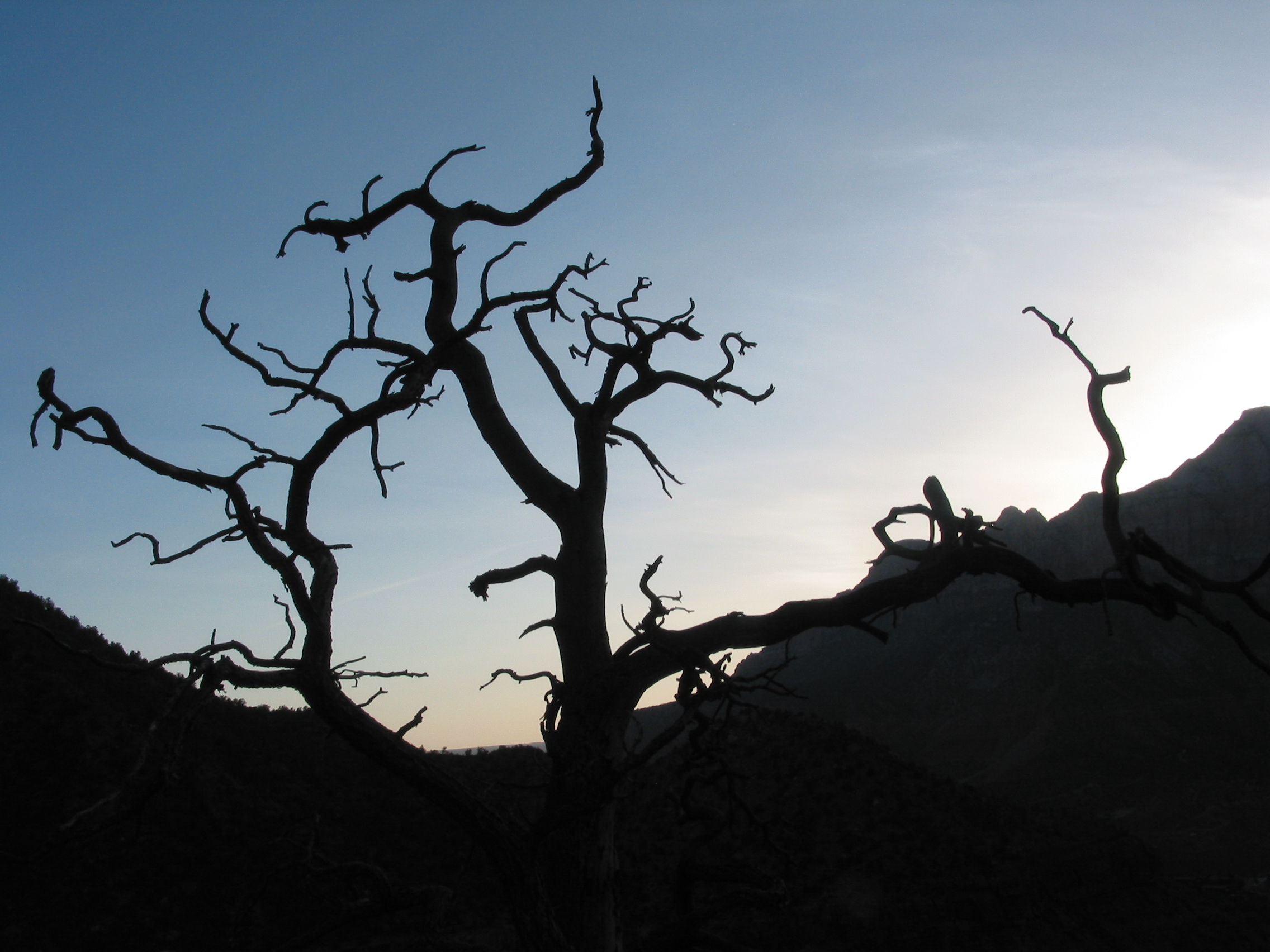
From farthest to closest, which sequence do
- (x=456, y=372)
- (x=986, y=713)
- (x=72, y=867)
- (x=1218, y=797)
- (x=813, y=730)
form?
(x=986, y=713) → (x=1218, y=797) → (x=813, y=730) → (x=72, y=867) → (x=456, y=372)

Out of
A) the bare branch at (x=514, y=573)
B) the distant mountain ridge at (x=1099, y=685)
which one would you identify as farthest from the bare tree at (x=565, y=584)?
the distant mountain ridge at (x=1099, y=685)

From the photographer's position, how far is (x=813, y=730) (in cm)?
3241

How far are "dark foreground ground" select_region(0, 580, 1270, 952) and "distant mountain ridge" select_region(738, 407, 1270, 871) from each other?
391 inches

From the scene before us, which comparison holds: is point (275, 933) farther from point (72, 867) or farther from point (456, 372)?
point (456, 372)

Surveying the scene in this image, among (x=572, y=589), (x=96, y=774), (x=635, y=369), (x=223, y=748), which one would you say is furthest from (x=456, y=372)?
(x=223, y=748)

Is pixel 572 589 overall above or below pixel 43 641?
below

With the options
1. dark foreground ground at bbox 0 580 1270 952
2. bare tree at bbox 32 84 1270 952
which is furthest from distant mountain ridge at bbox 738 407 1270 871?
bare tree at bbox 32 84 1270 952

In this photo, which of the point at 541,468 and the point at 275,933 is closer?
the point at 541,468

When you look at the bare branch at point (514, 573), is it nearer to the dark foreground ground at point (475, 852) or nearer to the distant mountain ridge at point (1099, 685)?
the dark foreground ground at point (475, 852)

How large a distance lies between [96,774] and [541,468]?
24194 mm

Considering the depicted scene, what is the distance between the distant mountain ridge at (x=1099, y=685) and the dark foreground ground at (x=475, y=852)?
9.92m

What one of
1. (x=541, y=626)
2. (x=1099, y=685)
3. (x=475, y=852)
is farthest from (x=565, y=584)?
(x=1099, y=685)

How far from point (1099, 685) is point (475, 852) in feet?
178

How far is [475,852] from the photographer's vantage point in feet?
55.2
